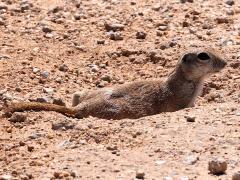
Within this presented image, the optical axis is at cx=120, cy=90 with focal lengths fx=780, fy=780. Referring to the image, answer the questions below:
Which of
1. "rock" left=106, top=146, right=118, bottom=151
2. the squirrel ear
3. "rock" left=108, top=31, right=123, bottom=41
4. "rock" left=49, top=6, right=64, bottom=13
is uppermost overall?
"rock" left=49, top=6, right=64, bottom=13

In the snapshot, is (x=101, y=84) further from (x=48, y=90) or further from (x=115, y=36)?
(x=115, y=36)

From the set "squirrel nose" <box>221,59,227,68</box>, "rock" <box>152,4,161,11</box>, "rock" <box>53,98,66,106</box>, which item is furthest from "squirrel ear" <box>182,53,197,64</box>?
"rock" <box>152,4,161,11</box>

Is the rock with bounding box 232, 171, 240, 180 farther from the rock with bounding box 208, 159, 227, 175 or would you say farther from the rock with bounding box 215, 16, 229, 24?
the rock with bounding box 215, 16, 229, 24

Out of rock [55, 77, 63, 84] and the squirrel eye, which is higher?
the squirrel eye

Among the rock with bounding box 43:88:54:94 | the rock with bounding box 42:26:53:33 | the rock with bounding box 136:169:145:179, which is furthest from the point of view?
the rock with bounding box 42:26:53:33

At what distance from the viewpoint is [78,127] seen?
633 cm

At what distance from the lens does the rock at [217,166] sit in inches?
208

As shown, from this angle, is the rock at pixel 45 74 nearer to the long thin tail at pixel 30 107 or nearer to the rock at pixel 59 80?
the rock at pixel 59 80

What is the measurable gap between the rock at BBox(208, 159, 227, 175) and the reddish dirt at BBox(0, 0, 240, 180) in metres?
0.05

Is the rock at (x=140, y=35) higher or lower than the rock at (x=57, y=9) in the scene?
lower

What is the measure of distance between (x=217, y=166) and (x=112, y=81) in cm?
323

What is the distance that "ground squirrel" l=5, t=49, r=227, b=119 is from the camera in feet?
23.7

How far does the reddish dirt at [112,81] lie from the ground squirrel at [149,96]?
20cm

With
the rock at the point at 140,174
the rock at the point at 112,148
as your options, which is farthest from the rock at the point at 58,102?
the rock at the point at 140,174
